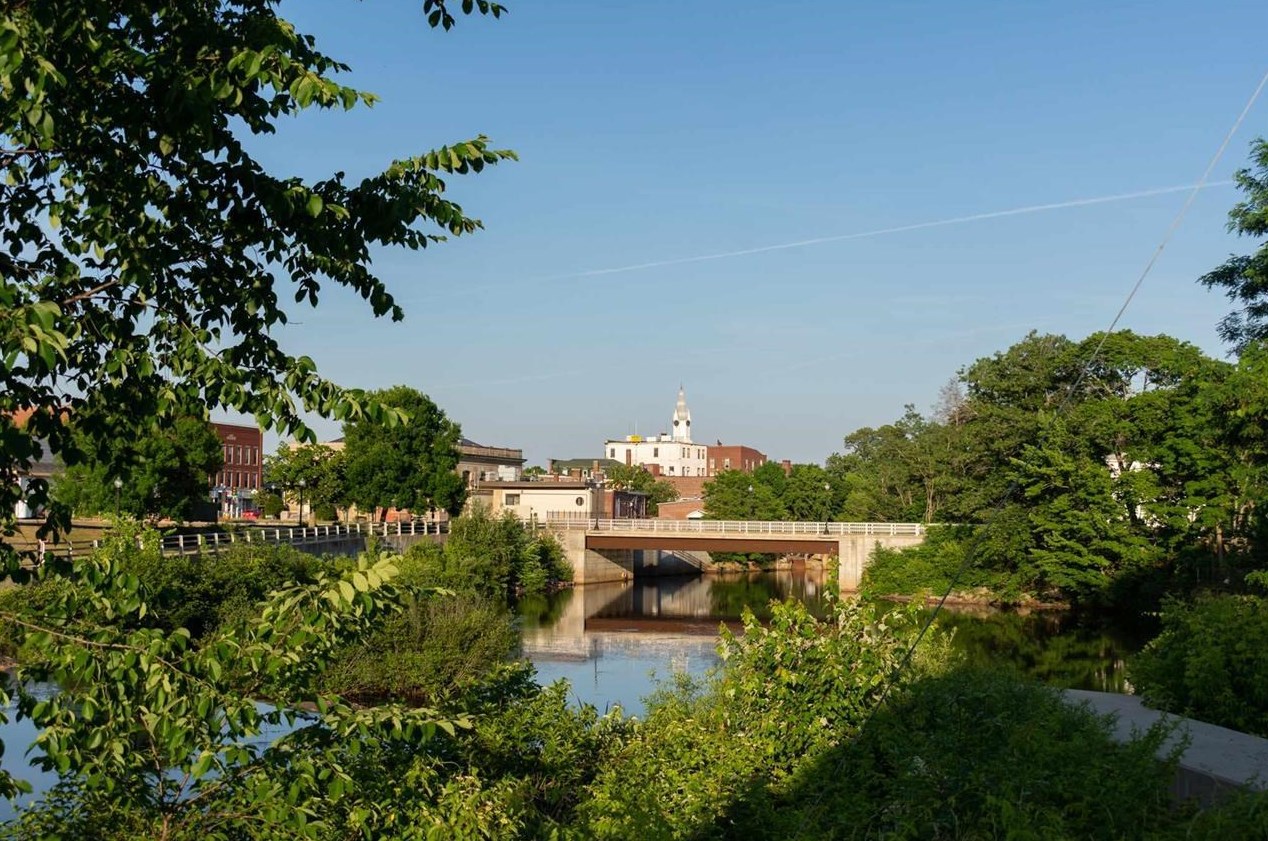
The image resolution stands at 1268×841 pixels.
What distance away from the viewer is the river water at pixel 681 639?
3688 cm

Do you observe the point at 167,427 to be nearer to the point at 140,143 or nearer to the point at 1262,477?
the point at 140,143

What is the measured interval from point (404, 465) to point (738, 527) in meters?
20.7

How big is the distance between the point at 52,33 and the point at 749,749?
10.5 meters

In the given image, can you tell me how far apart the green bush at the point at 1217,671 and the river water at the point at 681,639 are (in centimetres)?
758

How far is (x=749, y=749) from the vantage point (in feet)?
44.1

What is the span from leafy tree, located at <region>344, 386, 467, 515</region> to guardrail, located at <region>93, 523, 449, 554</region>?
2.24m

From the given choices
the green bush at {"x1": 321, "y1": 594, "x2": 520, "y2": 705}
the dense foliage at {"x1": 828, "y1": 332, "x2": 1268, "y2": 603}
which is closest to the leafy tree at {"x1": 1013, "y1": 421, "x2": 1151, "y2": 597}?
the dense foliage at {"x1": 828, "y1": 332, "x2": 1268, "y2": 603}

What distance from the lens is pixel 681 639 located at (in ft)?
162

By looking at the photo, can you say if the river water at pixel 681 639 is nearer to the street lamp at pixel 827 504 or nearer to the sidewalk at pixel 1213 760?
the sidewalk at pixel 1213 760

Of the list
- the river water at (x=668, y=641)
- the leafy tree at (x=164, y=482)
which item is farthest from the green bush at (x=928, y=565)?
the leafy tree at (x=164, y=482)

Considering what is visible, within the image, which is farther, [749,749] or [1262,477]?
[1262,477]

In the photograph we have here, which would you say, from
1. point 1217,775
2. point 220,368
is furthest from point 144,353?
point 1217,775

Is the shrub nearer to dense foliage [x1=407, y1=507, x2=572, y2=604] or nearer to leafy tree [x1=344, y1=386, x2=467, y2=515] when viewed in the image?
dense foliage [x1=407, y1=507, x2=572, y2=604]

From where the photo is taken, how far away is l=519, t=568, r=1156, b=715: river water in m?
36.9
